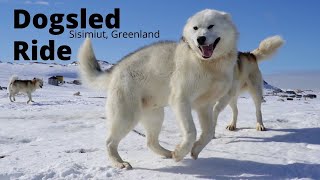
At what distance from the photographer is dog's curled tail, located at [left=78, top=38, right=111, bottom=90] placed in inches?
209

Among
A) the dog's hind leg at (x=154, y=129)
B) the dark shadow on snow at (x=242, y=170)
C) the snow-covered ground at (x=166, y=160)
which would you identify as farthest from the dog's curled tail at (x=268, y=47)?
the dark shadow on snow at (x=242, y=170)

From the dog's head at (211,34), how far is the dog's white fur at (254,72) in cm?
297

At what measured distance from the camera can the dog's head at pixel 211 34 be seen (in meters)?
4.39

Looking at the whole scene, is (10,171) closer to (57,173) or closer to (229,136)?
(57,173)

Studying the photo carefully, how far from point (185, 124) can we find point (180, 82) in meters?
0.45

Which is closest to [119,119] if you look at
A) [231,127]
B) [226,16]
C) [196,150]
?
[196,150]

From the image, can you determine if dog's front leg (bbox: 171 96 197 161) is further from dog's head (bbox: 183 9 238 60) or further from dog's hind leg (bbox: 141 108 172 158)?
Result: dog's hind leg (bbox: 141 108 172 158)

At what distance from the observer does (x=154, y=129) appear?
5203 mm

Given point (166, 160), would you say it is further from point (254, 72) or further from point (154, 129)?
point (254, 72)

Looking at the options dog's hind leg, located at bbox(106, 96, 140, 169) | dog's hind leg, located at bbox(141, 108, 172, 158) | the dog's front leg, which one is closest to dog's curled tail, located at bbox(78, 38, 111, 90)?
dog's hind leg, located at bbox(106, 96, 140, 169)

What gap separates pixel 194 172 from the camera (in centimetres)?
439

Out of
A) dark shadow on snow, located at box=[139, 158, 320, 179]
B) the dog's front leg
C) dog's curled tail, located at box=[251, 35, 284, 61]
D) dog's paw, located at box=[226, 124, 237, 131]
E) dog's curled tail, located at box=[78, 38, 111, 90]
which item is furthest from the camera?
dog's curled tail, located at box=[251, 35, 284, 61]

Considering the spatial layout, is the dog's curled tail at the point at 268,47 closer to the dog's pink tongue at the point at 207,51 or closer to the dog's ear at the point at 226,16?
the dog's ear at the point at 226,16

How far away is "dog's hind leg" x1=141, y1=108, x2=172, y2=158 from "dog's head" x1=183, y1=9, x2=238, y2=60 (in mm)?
1003
